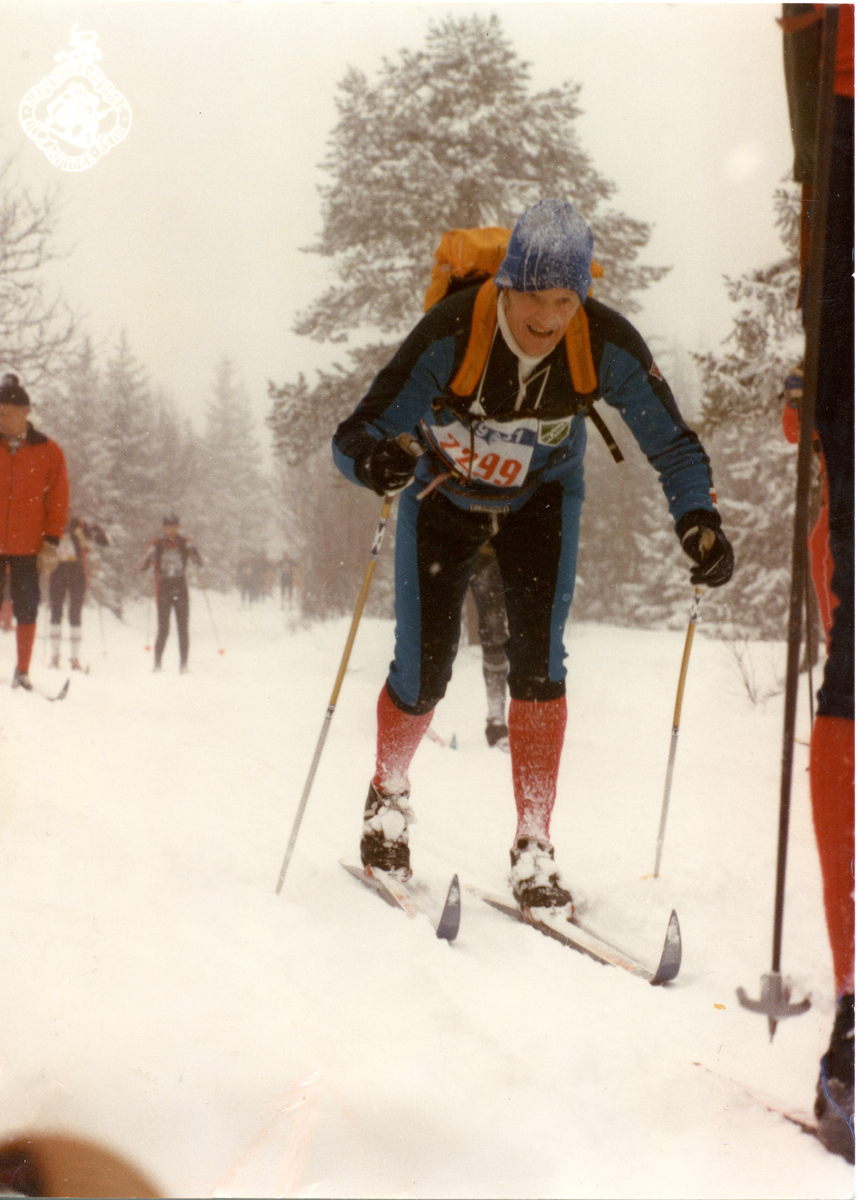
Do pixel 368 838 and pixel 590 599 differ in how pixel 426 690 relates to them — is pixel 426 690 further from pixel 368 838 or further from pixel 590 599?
pixel 590 599

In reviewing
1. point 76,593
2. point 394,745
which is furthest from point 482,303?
point 76,593

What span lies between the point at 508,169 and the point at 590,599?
152cm

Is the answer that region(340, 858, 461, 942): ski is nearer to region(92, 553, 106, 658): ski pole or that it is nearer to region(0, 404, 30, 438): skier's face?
region(0, 404, 30, 438): skier's face

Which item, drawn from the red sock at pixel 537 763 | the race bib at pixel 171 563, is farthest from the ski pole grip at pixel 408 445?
the race bib at pixel 171 563

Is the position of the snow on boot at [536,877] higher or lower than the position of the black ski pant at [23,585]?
lower

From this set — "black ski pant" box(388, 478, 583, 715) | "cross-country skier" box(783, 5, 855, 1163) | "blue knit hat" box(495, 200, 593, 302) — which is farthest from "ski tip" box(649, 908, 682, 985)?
"blue knit hat" box(495, 200, 593, 302)

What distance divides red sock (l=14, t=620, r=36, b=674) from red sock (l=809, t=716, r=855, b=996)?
213 cm

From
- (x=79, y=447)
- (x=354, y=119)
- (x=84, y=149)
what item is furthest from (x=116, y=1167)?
(x=354, y=119)

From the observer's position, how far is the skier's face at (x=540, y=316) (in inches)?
63.2

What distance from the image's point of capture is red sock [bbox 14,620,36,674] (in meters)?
2.27

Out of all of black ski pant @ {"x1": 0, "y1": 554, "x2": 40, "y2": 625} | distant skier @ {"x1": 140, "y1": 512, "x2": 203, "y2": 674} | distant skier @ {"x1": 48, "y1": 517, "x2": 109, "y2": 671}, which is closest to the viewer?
black ski pant @ {"x1": 0, "y1": 554, "x2": 40, "y2": 625}

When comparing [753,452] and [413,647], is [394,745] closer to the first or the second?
[413,647]

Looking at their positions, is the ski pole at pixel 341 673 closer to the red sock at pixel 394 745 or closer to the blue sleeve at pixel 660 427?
the red sock at pixel 394 745

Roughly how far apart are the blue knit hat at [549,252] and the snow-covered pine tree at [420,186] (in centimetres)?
24
